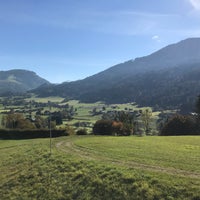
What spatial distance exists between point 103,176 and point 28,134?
240 feet

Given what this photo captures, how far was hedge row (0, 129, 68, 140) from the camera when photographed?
99125 mm

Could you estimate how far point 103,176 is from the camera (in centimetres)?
3038

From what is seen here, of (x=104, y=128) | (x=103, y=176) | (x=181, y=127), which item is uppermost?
(x=103, y=176)

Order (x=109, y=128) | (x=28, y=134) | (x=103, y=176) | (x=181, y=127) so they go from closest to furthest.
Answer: (x=103, y=176) → (x=28, y=134) → (x=109, y=128) → (x=181, y=127)

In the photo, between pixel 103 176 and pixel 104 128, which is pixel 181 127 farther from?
pixel 103 176

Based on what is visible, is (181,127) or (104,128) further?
(181,127)

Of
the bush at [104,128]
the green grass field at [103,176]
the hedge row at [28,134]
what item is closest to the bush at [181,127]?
the bush at [104,128]

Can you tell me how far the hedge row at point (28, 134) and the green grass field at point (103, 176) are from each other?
54.7 m

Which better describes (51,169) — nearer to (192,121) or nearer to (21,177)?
(21,177)

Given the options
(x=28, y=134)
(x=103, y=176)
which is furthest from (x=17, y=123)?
(x=103, y=176)

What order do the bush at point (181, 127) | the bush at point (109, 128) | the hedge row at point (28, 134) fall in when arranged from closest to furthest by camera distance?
the hedge row at point (28, 134), the bush at point (109, 128), the bush at point (181, 127)

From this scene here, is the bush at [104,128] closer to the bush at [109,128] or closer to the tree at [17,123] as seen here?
the bush at [109,128]

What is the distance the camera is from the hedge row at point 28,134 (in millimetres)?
99125

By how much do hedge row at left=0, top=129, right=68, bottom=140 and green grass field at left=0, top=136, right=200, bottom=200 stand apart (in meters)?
54.7
